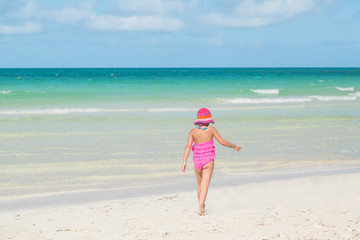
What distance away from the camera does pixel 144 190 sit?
829cm

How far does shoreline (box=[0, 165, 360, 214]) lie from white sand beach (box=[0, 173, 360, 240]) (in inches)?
10.4

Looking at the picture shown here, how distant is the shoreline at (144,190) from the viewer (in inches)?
295

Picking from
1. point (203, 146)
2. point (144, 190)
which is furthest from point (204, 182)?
point (144, 190)

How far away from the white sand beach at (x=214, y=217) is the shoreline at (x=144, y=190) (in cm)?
26

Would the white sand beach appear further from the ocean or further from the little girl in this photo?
the ocean

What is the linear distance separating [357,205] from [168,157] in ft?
17.6

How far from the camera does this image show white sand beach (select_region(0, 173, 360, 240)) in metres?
5.70

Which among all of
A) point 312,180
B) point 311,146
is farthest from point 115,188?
point 311,146

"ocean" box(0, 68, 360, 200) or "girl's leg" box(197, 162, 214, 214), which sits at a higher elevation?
"girl's leg" box(197, 162, 214, 214)

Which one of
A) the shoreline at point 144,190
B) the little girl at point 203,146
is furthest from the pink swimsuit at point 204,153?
the shoreline at point 144,190

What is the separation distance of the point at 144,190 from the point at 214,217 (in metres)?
2.15

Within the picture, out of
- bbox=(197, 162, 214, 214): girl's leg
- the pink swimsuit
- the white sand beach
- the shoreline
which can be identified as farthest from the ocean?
the pink swimsuit

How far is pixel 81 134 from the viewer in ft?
50.8

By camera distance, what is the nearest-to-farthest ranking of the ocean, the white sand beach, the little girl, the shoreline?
the white sand beach < the little girl < the shoreline < the ocean
